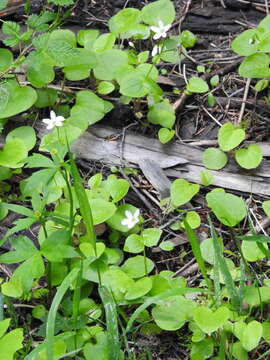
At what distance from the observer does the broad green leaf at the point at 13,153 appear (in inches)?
88.0

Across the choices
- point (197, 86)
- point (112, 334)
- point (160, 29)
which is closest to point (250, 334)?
point (112, 334)

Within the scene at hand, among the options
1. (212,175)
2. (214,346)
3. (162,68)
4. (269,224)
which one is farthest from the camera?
(162,68)

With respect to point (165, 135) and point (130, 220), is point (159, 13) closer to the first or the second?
point (165, 135)

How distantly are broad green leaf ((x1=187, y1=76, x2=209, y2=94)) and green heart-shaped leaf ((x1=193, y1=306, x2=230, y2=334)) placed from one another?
3.63 ft

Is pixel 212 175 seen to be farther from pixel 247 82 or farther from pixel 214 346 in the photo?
pixel 214 346

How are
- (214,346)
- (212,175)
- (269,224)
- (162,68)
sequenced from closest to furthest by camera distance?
(214,346) → (269,224) → (212,175) → (162,68)

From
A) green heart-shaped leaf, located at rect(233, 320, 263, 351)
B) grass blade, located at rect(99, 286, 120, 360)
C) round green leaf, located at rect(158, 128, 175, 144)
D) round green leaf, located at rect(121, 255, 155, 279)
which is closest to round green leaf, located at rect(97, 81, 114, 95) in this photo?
round green leaf, located at rect(158, 128, 175, 144)

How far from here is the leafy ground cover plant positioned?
1786 mm

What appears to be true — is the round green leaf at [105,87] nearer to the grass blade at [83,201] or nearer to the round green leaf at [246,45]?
the round green leaf at [246,45]

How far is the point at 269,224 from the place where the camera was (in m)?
2.17

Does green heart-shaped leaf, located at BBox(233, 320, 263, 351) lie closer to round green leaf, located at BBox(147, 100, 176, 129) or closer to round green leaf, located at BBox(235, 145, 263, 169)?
round green leaf, located at BBox(235, 145, 263, 169)

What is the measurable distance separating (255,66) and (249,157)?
0.41 m

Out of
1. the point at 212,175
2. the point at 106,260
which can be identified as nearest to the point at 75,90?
the point at 212,175

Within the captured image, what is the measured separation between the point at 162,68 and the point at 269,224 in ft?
3.28
